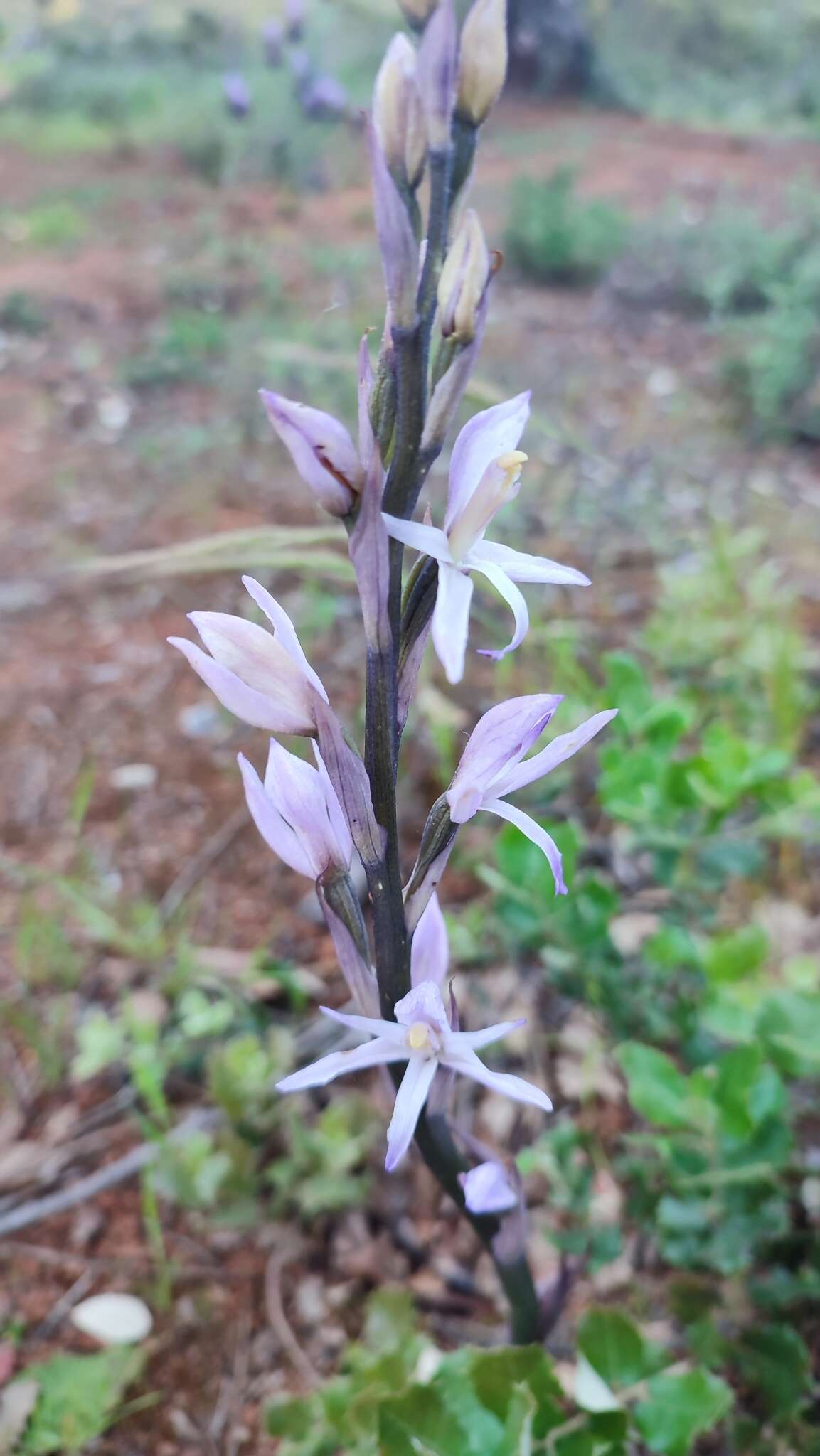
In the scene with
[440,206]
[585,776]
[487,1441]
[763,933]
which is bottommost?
[585,776]

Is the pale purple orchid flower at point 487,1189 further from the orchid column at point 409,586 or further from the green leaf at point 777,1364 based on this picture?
the green leaf at point 777,1364

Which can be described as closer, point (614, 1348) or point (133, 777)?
point (614, 1348)

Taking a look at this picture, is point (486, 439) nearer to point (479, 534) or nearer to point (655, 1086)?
point (479, 534)

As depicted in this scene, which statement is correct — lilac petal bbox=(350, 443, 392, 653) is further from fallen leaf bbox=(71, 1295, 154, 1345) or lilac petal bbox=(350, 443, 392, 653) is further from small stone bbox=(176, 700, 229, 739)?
small stone bbox=(176, 700, 229, 739)

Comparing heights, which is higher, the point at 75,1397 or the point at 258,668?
the point at 258,668

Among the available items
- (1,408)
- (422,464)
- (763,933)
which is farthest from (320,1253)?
(1,408)

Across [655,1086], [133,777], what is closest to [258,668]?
[655,1086]

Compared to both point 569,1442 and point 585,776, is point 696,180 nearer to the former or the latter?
point 585,776
